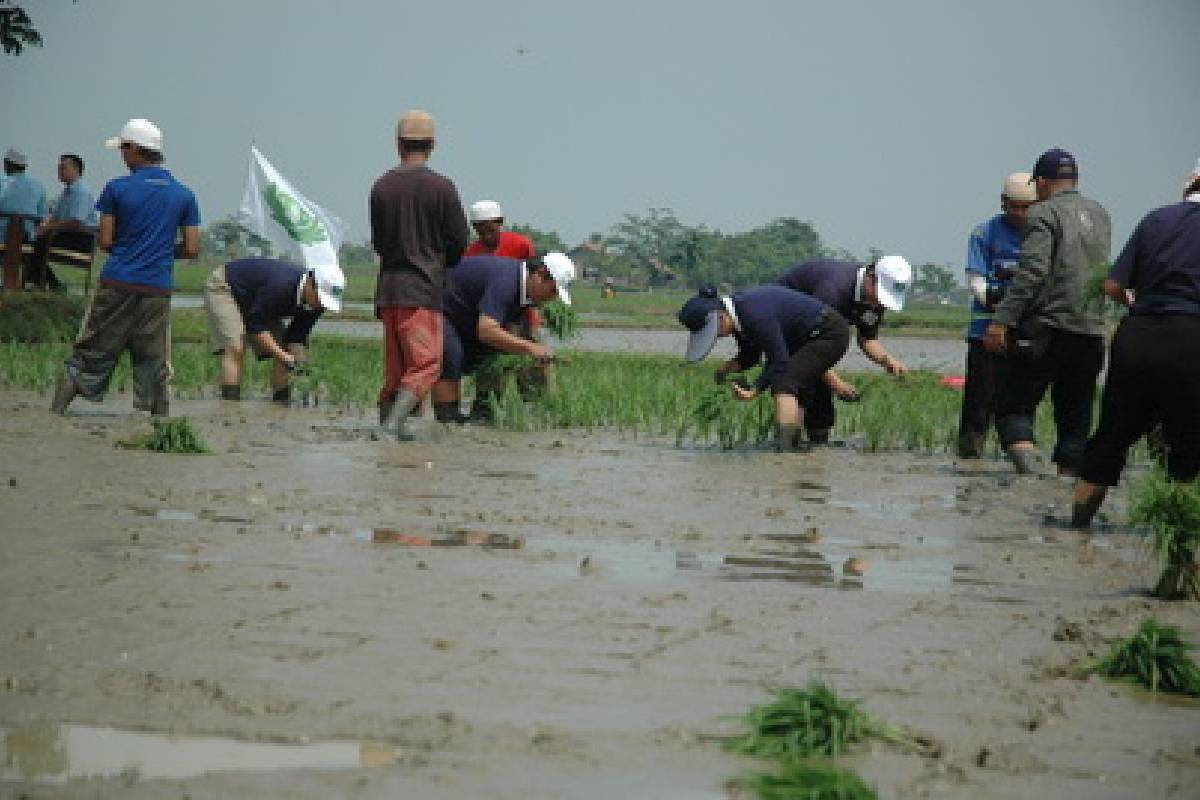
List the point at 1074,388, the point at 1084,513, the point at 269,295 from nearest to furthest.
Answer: the point at 1084,513
the point at 1074,388
the point at 269,295

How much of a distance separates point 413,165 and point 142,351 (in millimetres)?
1976

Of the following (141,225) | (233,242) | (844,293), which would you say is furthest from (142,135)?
(233,242)

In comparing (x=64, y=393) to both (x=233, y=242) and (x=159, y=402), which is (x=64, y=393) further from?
(x=233, y=242)

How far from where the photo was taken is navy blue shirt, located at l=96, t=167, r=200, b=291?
11273mm

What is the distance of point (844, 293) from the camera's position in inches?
475

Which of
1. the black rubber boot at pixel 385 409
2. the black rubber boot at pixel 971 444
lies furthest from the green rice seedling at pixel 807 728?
the black rubber boot at pixel 971 444

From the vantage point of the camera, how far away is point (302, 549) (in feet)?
21.6

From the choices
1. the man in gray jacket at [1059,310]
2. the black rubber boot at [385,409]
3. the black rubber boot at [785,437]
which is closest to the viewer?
the man in gray jacket at [1059,310]

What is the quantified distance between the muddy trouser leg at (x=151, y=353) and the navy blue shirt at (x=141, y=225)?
0.14m

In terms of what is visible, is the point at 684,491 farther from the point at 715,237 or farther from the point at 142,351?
the point at 715,237

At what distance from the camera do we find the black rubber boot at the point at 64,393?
1154 centimetres

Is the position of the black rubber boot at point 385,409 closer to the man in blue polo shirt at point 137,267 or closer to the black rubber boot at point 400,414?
the black rubber boot at point 400,414

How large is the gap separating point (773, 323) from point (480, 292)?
2011 millimetres

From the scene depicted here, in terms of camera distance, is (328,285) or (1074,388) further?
(328,285)
